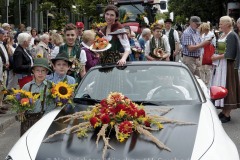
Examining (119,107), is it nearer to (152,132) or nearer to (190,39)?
(152,132)

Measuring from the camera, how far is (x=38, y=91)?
5621 mm

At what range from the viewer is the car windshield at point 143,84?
17.6 feet

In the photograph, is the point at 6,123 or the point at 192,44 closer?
the point at 6,123

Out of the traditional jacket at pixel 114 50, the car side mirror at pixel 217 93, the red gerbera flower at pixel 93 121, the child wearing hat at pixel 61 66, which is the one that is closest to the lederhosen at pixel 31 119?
the child wearing hat at pixel 61 66

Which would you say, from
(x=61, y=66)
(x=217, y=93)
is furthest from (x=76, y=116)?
(x=217, y=93)

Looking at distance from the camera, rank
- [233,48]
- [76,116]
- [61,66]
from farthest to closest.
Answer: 1. [233,48]
2. [61,66]
3. [76,116]

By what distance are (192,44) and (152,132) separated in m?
7.78

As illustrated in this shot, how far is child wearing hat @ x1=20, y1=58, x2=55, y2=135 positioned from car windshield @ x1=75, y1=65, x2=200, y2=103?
0.38 metres

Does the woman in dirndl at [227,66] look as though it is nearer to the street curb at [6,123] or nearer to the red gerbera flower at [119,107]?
the street curb at [6,123]

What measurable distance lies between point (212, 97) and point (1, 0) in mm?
22720

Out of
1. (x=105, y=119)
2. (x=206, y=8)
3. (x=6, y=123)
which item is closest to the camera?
(x=105, y=119)

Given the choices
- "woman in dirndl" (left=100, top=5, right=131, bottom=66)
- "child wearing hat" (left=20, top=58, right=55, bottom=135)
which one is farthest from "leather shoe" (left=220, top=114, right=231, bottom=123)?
"child wearing hat" (left=20, top=58, right=55, bottom=135)

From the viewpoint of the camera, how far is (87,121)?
180 inches

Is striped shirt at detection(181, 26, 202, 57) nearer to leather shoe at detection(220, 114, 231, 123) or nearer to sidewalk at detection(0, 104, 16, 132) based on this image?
leather shoe at detection(220, 114, 231, 123)
